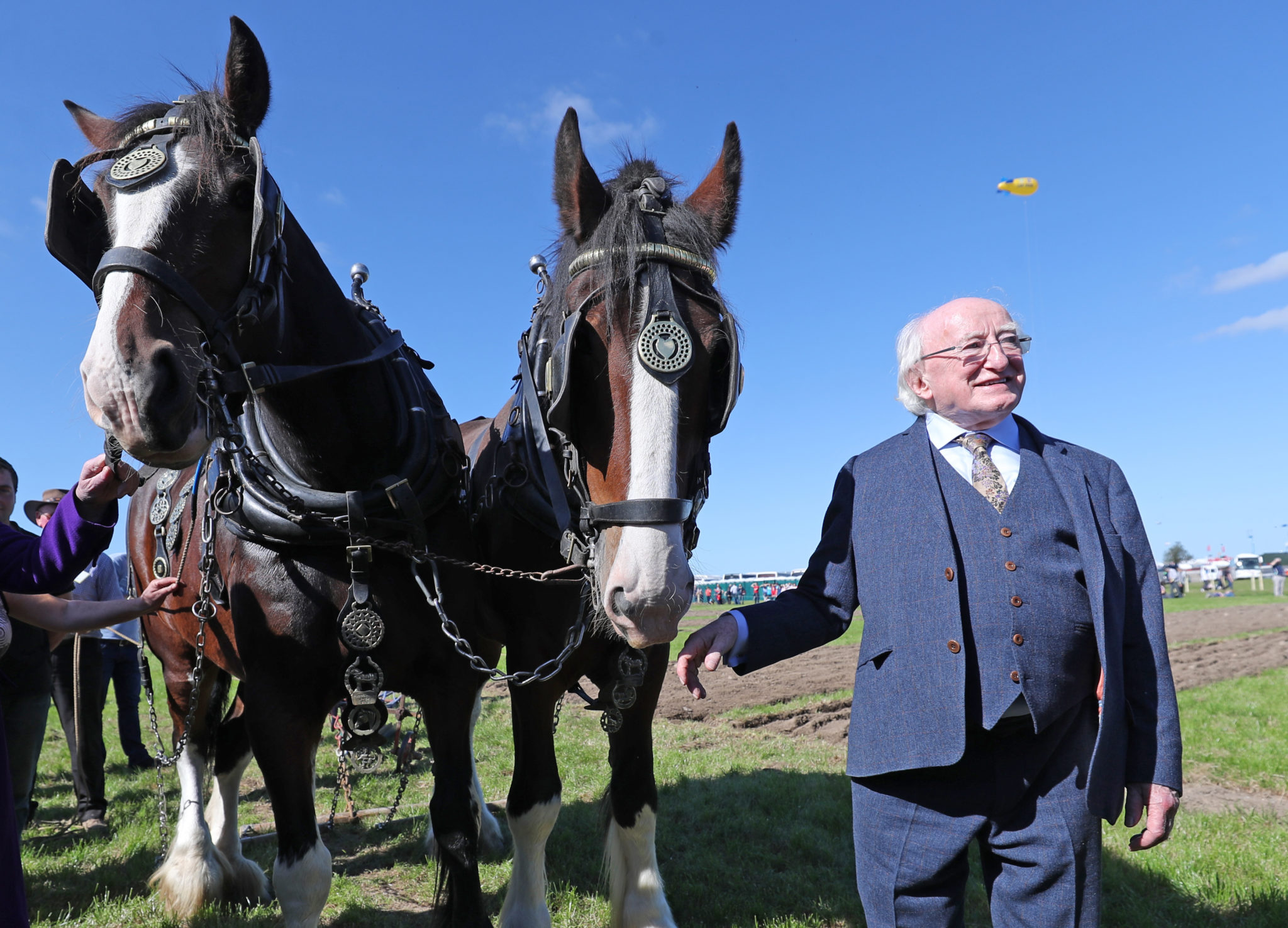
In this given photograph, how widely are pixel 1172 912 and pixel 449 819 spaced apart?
292cm

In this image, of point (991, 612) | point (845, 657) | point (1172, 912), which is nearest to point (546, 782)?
point (991, 612)

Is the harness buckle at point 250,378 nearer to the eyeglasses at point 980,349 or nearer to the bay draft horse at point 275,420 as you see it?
the bay draft horse at point 275,420

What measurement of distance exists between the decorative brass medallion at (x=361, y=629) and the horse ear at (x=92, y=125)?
142 centimetres

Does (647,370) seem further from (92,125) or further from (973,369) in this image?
(92,125)

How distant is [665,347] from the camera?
1839 mm

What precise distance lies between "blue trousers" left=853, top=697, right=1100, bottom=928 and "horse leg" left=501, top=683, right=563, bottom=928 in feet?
4.15

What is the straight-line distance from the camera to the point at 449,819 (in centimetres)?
264

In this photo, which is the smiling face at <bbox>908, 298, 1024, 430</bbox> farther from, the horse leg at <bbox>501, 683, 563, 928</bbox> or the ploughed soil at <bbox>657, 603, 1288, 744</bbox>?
the ploughed soil at <bbox>657, 603, 1288, 744</bbox>

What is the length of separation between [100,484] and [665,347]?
62.7 inches

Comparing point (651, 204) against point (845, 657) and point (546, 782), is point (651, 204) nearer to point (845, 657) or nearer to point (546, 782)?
point (546, 782)

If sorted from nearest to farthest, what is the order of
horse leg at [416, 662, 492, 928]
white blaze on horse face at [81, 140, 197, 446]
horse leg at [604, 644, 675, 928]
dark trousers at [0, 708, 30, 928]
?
white blaze on horse face at [81, 140, 197, 446] < dark trousers at [0, 708, 30, 928] < horse leg at [416, 662, 492, 928] < horse leg at [604, 644, 675, 928]

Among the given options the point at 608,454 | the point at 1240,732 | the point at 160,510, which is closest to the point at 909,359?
the point at 608,454

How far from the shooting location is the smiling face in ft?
6.57

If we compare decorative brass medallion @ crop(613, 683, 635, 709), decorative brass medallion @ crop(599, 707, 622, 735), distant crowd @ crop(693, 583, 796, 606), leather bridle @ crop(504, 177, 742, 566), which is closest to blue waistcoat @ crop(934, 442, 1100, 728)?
leather bridle @ crop(504, 177, 742, 566)
